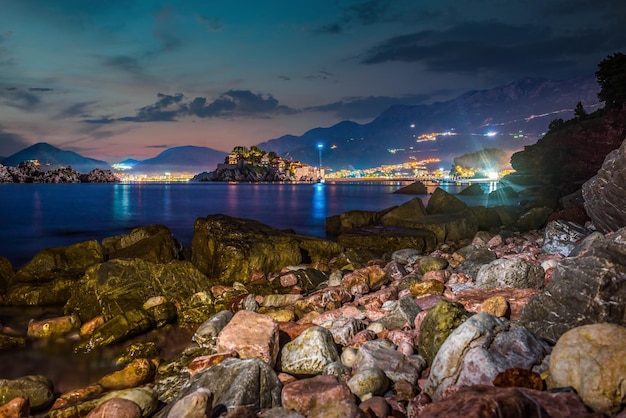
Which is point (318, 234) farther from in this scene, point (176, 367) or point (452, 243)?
point (176, 367)

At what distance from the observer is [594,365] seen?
4148mm

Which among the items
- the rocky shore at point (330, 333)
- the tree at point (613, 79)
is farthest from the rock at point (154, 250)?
the tree at point (613, 79)

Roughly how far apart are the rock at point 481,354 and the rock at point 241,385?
2.00 meters

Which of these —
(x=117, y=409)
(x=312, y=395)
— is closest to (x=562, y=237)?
(x=312, y=395)

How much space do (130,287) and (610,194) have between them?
12.1m

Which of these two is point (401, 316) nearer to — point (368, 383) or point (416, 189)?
point (368, 383)

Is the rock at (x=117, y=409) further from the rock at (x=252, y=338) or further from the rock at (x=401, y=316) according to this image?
the rock at (x=401, y=316)

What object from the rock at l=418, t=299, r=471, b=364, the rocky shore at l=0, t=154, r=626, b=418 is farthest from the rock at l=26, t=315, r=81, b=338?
the rock at l=418, t=299, r=471, b=364

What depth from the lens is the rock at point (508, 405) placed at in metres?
3.65

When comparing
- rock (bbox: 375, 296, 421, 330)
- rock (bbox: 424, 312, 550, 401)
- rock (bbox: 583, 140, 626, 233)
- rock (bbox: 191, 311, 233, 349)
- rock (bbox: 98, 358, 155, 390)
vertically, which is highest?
rock (bbox: 583, 140, 626, 233)

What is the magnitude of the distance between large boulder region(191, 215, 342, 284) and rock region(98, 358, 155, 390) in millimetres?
5543

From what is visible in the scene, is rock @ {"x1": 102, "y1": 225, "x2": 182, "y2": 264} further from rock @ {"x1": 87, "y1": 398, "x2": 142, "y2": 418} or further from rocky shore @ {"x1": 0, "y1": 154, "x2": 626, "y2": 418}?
rock @ {"x1": 87, "y1": 398, "x2": 142, "y2": 418}

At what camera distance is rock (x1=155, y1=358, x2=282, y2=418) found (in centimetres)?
510

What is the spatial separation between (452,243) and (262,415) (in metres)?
14.6
